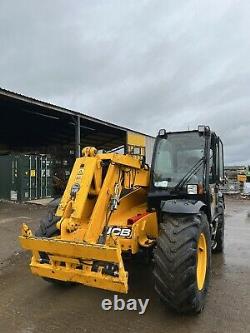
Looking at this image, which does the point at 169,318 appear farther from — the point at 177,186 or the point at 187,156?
the point at 187,156

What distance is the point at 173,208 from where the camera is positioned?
441cm

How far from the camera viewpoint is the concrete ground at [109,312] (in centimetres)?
405

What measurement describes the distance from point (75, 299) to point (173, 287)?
1.59 metres

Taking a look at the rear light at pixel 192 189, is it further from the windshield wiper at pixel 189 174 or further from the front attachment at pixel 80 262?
the front attachment at pixel 80 262

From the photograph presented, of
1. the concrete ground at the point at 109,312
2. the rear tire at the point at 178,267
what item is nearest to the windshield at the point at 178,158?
the rear tire at the point at 178,267

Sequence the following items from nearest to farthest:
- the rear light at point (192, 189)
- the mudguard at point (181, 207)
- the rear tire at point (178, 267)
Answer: the rear tire at point (178, 267)
the mudguard at point (181, 207)
the rear light at point (192, 189)

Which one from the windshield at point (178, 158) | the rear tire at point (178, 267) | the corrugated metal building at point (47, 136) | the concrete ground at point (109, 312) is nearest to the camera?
the rear tire at point (178, 267)

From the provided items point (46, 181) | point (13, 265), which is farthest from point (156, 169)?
point (46, 181)

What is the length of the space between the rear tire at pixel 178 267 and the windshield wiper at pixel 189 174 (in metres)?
1.25

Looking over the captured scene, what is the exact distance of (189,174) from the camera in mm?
5531

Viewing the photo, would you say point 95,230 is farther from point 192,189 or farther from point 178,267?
point 192,189

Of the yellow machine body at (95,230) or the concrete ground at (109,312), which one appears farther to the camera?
the concrete ground at (109,312)

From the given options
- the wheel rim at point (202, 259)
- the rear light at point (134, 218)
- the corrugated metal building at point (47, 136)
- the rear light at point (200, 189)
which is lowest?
the wheel rim at point (202, 259)

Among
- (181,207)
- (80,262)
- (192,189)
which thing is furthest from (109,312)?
(192,189)
